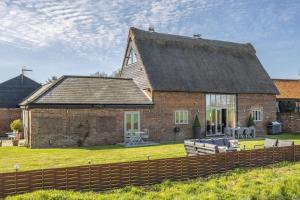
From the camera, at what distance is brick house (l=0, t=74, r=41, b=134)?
33.0 meters

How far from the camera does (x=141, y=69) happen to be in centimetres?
2730

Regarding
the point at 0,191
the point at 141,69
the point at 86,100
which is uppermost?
the point at 141,69

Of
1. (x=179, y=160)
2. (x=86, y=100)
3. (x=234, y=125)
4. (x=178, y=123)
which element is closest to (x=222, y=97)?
(x=234, y=125)

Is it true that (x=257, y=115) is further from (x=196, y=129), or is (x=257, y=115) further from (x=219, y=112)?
(x=196, y=129)

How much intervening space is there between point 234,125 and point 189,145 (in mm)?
14465

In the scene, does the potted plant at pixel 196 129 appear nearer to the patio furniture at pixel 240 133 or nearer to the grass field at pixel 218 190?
the patio furniture at pixel 240 133

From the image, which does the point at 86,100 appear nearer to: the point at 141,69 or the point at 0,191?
the point at 141,69

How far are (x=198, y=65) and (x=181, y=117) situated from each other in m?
5.64

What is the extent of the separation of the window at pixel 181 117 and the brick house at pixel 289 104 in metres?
12.1

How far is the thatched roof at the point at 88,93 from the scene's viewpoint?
2221 cm

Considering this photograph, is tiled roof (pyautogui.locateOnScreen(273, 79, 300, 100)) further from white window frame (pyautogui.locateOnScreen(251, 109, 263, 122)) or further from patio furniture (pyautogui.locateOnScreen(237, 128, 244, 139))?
patio furniture (pyautogui.locateOnScreen(237, 128, 244, 139))

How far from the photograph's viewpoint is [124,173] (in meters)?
12.0

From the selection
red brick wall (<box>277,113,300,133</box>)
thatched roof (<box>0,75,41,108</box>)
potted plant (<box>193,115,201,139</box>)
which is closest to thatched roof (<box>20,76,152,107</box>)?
potted plant (<box>193,115,201,139</box>)

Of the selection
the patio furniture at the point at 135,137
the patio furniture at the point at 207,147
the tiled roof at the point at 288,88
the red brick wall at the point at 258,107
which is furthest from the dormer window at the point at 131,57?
the tiled roof at the point at 288,88
